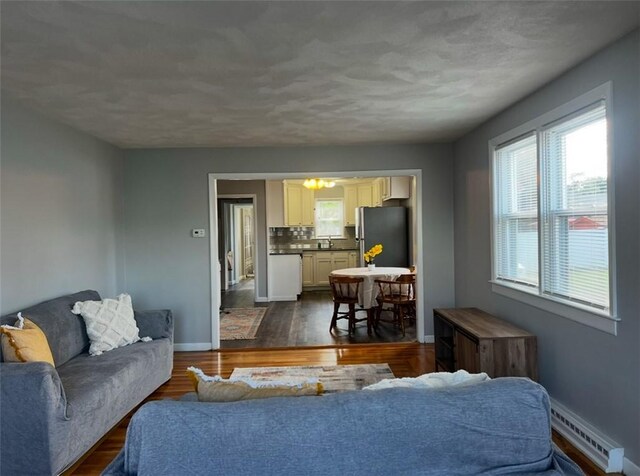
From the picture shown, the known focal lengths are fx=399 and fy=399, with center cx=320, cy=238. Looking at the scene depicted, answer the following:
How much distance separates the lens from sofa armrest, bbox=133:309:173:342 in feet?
12.1

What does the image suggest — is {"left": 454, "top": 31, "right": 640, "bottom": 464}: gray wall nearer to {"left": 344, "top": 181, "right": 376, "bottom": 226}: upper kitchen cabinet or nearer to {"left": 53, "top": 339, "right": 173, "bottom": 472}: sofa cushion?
{"left": 53, "top": 339, "right": 173, "bottom": 472}: sofa cushion

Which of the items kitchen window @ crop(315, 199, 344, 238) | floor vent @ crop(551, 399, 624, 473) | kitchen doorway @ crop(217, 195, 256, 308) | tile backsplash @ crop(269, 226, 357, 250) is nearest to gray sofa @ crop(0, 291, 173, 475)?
floor vent @ crop(551, 399, 624, 473)

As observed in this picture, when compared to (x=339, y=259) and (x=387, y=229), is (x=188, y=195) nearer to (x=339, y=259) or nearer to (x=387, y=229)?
(x=387, y=229)

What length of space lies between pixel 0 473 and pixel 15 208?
1774mm

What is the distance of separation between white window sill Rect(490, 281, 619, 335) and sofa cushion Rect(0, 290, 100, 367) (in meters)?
3.55

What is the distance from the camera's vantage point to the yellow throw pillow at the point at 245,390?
1.44 m

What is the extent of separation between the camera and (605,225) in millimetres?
2346

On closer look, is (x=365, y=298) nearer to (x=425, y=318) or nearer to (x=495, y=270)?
(x=425, y=318)

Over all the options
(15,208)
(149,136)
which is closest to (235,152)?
(149,136)

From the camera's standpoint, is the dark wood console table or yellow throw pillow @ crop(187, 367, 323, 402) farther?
the dark wood console table

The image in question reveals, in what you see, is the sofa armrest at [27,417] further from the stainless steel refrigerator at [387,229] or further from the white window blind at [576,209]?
the stainless steel refrigerator at [387,229]

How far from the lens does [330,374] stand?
3.86 meters

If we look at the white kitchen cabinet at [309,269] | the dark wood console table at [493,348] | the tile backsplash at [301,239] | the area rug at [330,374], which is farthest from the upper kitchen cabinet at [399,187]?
the dark wood console table at [493,348]

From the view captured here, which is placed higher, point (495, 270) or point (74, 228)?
point (74, 228)
